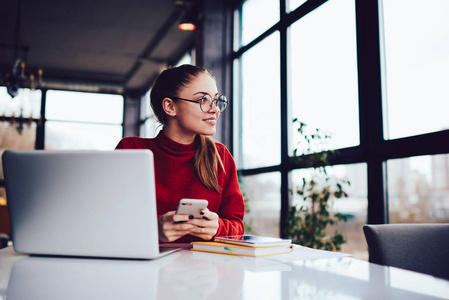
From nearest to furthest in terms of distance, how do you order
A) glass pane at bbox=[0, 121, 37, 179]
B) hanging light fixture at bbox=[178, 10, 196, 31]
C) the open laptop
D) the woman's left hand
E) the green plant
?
Answer: the open laptop, the woman's left hand, the green plant, hanging light fixture at bbox=[178, 10, 196, 31], glass pane at bbox=[0, 121, 37, 179]

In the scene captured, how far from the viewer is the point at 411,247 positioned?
1.36 meters

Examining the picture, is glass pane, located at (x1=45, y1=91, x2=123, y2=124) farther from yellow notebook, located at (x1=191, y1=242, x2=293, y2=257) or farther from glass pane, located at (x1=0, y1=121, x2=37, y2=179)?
yellow notebook, located at (x1=191, y1=242, x2=293, y2=257)

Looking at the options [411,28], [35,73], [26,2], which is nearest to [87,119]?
[35,73]

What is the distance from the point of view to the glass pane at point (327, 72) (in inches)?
120

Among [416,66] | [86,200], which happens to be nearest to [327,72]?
[416,66]

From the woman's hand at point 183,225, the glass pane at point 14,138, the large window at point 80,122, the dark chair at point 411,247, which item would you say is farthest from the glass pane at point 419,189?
the glass pane at point 14,138

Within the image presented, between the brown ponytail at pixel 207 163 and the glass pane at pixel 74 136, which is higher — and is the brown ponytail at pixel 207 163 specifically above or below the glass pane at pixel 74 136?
below

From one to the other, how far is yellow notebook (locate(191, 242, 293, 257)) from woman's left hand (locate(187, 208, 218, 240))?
1.5 inches

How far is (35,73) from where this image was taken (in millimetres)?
8000

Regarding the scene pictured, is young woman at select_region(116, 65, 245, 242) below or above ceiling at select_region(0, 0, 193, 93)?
below

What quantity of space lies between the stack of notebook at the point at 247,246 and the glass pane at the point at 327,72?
1934 millimetres

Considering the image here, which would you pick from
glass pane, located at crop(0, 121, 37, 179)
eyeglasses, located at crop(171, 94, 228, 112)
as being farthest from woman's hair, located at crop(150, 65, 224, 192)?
glass pane, located at crop(0, 121, 37, 179)

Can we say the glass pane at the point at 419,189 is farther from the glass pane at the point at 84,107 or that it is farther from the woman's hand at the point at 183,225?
the glass pane at the point at 84,107

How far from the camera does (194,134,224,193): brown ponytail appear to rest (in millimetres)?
1600
